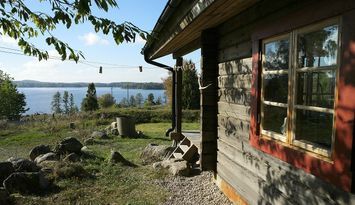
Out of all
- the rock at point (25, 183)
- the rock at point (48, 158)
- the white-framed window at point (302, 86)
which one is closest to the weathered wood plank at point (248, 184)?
the white-framed window at point (302, 86)

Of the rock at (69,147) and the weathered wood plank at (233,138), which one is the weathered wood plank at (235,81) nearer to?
the weathered wood plank at (233,138)

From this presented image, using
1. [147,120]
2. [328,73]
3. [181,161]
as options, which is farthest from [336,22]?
[147,120]

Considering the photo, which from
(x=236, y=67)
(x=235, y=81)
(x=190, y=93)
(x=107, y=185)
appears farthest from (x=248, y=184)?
(x=190, y=93)

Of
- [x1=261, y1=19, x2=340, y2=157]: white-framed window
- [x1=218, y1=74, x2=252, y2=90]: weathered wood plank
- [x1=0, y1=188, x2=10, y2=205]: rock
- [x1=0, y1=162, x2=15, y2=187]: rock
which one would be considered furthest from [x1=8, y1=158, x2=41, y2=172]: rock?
[x1=261, y1=19, x2=340, y2=157]: white-framed window

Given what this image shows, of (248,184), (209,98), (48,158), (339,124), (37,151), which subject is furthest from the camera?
(37,151)

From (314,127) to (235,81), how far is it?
6.61ft

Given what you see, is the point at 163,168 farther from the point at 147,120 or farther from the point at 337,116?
the point at 147,120

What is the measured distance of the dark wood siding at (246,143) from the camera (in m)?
3.08

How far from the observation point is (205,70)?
234 inches

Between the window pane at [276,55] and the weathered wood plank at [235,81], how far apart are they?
597 mm

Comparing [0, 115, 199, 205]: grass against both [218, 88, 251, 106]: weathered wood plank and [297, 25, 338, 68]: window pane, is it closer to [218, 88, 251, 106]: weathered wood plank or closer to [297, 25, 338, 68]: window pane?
[218, 88, 251, 106]: weathered wood plank

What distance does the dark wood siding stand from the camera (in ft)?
10.1

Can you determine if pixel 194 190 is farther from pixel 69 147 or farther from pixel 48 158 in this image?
pixel 69 147

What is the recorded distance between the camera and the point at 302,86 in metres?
3.14
